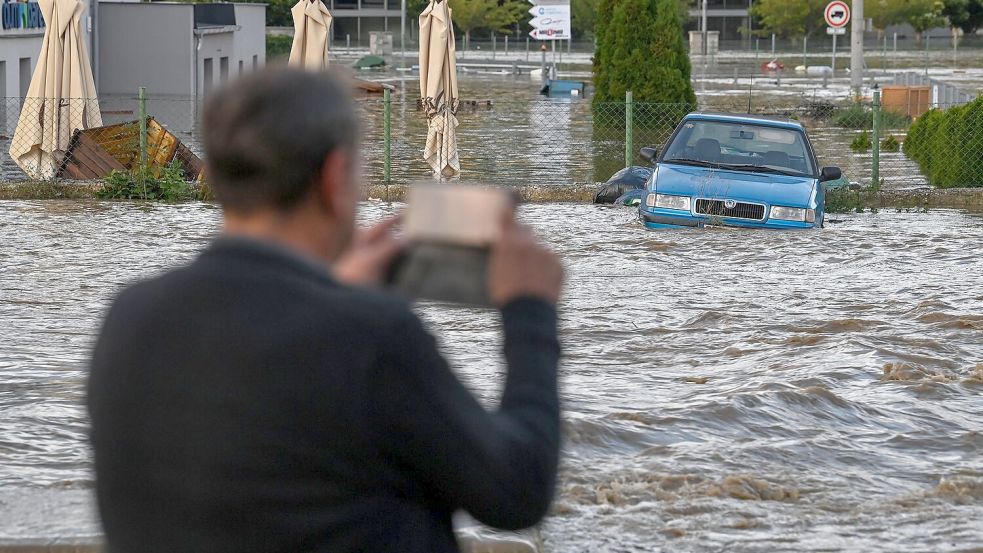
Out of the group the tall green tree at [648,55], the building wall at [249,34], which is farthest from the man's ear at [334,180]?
the building wall at [249,34]

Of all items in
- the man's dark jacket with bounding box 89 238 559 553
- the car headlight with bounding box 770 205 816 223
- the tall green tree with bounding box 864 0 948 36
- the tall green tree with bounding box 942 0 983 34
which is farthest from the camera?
the tall green tree with bounding box 942 0 983 34

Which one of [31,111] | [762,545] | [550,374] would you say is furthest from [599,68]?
[550,374]

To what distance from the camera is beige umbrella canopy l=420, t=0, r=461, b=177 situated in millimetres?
18141

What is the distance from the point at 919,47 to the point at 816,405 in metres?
79.7

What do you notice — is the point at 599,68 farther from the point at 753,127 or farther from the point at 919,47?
the point at 919,47

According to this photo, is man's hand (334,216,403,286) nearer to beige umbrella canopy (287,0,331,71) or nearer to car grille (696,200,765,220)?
car grille (696,200,765,220)

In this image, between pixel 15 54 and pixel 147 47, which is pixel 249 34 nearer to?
pixel 147 47

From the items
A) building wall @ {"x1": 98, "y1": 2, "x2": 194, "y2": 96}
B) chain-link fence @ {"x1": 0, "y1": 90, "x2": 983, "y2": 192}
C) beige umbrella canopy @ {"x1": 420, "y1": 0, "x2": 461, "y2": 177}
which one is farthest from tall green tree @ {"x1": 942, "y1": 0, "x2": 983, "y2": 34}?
beige umbrella canopy @ {"x1": 420, "y1": 0, "x2": 461, "y2": 177}

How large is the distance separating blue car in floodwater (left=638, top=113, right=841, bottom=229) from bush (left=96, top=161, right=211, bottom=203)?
573 centimetres

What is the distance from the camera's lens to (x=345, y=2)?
9762 centimetres

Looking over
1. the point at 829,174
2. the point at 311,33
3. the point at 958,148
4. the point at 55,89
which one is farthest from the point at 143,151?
the point at 958,148

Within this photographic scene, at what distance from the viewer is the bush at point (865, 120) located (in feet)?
99.1

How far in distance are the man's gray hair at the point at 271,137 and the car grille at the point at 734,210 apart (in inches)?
477

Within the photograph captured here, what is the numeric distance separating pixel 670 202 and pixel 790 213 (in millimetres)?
1138
